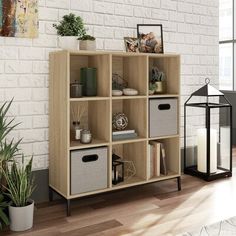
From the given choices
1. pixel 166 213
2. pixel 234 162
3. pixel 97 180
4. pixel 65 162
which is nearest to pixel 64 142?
pixel 65 162

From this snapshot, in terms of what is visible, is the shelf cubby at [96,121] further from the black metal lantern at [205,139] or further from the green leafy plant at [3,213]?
the black metal lantern at [205,139]

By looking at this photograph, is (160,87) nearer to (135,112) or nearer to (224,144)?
(135,112)

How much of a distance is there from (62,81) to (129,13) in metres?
0.88

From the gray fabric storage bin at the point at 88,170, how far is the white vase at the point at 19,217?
0.32 m

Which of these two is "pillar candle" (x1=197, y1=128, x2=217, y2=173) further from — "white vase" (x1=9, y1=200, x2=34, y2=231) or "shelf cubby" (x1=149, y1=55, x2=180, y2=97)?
"white vase" (x1=9, y1=200, x2=34, y2=231)

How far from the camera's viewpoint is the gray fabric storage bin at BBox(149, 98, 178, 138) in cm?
256

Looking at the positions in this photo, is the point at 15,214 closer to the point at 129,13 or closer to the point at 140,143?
the point at 140,143

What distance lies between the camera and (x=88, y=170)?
90.2 inches

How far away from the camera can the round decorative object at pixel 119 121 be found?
8.38 ft

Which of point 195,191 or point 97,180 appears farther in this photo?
point 195,191

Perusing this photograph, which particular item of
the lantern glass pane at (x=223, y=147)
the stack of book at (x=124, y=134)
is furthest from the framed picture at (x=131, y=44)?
the lantern glass pane at (x=223, y=147)

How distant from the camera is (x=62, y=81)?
224 cm

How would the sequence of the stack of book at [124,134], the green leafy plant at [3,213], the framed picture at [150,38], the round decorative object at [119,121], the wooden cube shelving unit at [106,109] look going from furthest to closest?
the framed picture at [150,38], the round decorative object at [119,121], the stack of book at [124,134], the wooden cube shelving unit at [106,109], the green leafy plant at [3,213]

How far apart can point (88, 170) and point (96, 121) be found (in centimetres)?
38
